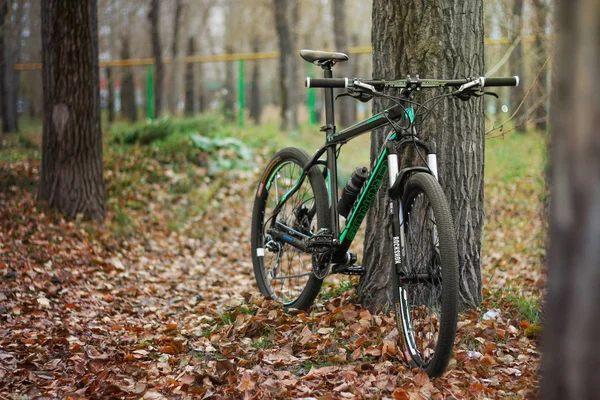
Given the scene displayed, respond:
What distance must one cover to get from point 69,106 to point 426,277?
5.34m

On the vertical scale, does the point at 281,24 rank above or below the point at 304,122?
above

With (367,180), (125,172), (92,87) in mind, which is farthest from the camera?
(125,172)

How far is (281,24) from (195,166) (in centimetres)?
779

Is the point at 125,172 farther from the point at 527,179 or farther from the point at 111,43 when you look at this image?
the point at 111,43

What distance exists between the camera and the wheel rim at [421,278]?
131 inches

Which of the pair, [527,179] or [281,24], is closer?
[527,179]

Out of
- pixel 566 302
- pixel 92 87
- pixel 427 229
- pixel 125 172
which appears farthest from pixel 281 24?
pixel 566 302

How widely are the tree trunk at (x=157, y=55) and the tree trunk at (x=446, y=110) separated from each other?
1385 centimetres

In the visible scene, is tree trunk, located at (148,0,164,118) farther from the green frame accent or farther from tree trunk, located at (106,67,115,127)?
the green frame accent

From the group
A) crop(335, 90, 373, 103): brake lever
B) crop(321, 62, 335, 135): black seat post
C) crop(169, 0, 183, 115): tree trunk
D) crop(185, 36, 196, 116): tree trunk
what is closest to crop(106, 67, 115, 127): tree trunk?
crop(169, 0, 183, 115): tree trunk

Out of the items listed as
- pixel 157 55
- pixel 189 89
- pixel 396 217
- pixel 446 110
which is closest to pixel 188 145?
pixel 446 110

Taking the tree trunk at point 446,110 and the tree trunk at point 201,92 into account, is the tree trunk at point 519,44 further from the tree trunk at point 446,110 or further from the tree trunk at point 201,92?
the tree trunk at point 201,92

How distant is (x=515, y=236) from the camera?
8.16m

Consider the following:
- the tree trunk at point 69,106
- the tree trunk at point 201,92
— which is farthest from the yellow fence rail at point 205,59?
the tree trunk at point 69,106
